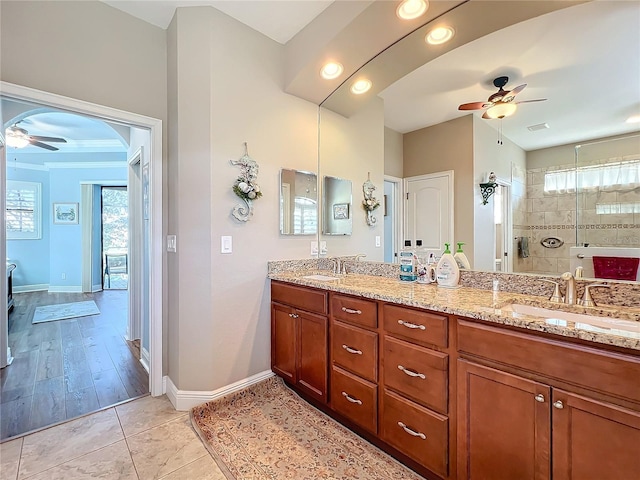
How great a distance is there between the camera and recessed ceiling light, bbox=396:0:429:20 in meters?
1.74

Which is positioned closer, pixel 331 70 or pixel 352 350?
pixel 352 350

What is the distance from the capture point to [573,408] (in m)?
1.00

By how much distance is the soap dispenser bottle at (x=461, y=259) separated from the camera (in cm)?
183

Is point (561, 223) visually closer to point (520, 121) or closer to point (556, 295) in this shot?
point (556, 295)

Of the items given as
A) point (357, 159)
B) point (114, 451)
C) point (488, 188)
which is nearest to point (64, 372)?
point (114, 451)

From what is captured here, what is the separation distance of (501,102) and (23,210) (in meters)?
8.32

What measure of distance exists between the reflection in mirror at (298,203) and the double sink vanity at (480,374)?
0.68 meters

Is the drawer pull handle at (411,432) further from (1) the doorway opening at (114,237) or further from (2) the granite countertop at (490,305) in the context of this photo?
(1) the doorway opening at (114,237)

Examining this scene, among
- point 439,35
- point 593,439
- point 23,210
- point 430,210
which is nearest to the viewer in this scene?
point 593,439

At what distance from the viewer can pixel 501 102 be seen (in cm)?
167

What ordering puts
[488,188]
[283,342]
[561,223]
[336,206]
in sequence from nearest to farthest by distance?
[561,223], [488,188], [283,342], [336,206]

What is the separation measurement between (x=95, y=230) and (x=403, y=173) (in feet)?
22.6

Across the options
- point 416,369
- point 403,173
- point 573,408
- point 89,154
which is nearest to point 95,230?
point 89,154

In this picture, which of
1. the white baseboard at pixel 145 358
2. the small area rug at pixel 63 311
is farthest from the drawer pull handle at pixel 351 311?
the small area rug at pixel 63 311
